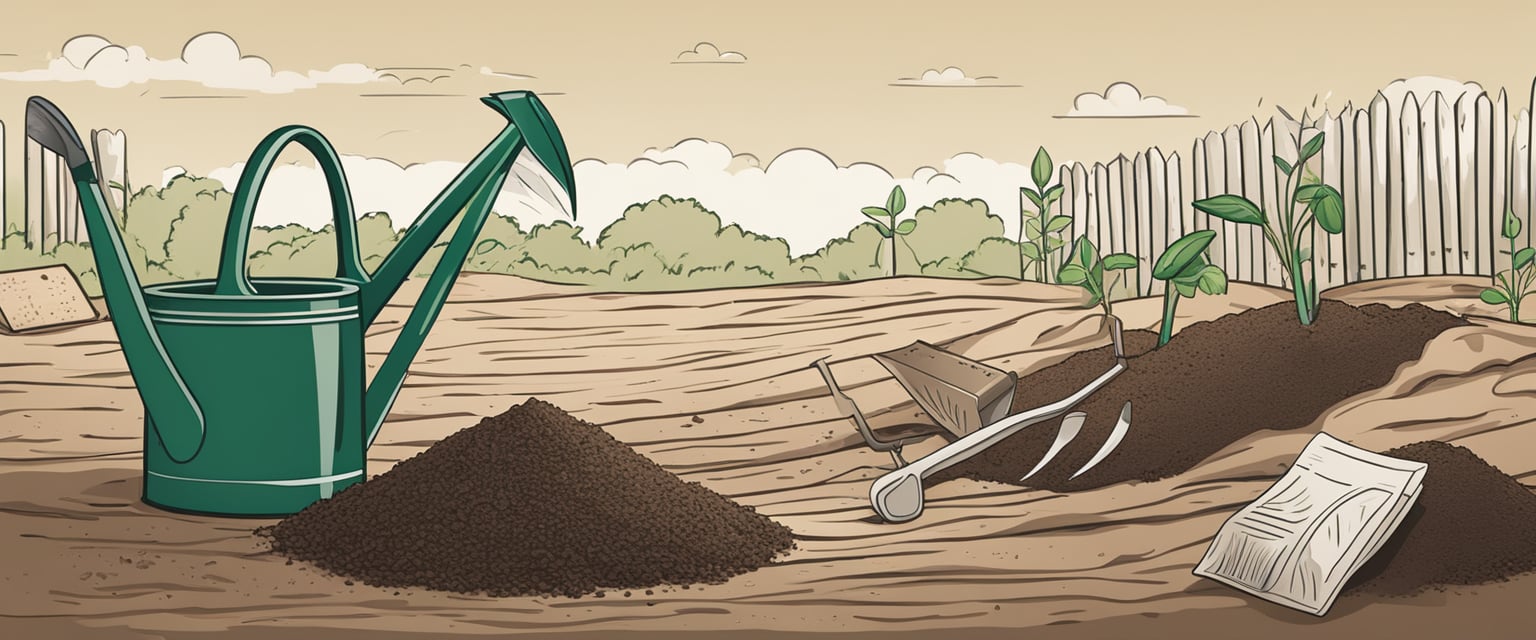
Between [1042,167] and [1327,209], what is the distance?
5.29 feet

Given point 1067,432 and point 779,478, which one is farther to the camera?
point 779,478

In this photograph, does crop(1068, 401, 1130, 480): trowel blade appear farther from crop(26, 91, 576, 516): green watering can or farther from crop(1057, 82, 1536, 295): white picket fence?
crop(1057, 82, 1536, 295): white picket fence

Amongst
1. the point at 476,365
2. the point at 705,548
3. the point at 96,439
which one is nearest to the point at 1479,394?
the point at 705,548

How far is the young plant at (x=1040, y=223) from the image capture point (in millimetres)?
6152

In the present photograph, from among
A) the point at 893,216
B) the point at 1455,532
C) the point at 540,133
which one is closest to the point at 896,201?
the point at 893,216

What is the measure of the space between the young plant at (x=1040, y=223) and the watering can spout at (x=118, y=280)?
3784mm

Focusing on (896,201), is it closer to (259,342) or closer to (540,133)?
(540,133)

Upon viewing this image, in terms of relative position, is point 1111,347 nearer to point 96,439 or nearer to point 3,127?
point 96,439

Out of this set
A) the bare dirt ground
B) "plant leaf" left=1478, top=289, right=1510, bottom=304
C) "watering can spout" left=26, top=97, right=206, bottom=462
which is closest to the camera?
the bare dirt ground

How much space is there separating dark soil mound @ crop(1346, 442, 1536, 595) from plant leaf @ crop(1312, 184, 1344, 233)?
1.29 metres

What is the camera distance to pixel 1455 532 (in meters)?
3.23

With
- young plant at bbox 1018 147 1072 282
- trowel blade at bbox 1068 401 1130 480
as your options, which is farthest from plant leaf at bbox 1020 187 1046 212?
trowel blade at bbox 1068 401 1130 480

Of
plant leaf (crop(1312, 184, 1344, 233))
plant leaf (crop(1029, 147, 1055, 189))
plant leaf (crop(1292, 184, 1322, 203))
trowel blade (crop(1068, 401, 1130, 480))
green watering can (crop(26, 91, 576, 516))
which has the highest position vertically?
plant leaf (crop(1029, 147, 1055, 189))

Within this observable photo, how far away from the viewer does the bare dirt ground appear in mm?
2869
